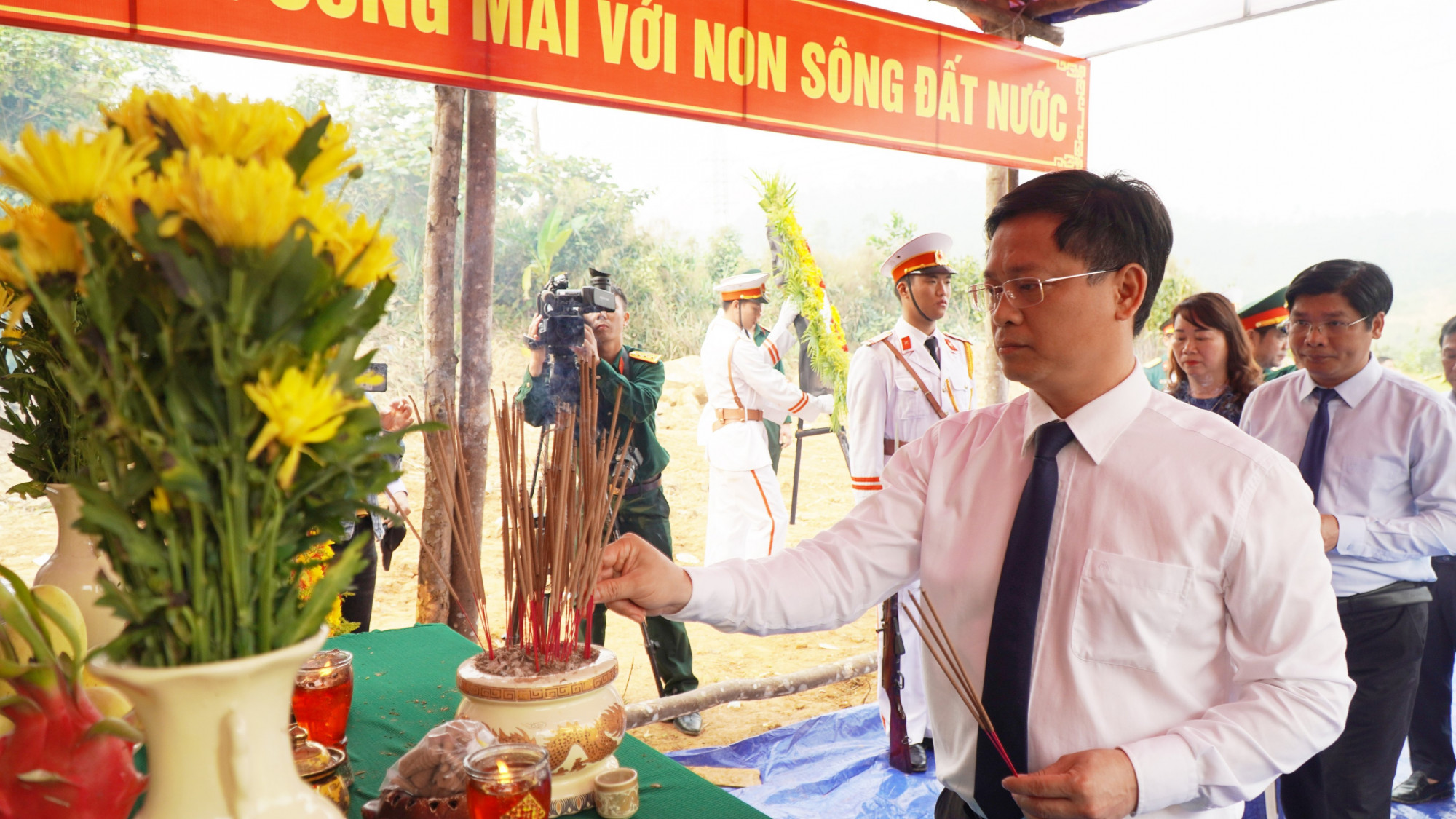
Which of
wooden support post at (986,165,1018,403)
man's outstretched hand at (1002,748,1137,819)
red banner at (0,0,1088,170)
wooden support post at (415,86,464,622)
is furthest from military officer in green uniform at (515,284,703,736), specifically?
man's outstretched hand at (1002,748,1137,819)

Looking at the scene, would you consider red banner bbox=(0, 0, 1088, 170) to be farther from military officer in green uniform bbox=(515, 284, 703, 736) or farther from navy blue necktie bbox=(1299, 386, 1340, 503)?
navy blue necktie bbox=(1299, 386, 1340, 503)

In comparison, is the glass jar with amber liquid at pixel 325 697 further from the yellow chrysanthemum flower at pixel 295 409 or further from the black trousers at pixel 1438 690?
the black trousers at pixel 1438 690

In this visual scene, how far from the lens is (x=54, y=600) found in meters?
0.81

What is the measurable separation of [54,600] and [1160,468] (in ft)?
4.29

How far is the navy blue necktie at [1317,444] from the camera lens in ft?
8.27

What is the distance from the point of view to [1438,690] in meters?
3.12

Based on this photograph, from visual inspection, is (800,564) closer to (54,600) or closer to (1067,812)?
(1067,812)

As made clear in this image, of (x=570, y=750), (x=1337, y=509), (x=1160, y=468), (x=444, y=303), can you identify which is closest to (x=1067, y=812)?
(x=1160, y=468)

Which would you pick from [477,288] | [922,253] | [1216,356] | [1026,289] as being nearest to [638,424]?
[477,288]

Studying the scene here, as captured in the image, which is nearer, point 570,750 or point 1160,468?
point 570,750

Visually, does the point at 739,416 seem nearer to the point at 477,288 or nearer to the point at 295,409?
the point at 477,288

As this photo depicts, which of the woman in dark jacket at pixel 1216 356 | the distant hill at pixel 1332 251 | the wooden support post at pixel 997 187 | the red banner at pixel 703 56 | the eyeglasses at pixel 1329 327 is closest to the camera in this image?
the red banner at pixel 703 56

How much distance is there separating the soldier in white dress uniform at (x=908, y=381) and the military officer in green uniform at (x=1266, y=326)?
142 cm

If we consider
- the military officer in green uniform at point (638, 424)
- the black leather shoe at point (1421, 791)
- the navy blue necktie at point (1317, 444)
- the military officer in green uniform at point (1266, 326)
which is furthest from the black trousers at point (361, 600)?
the military officer in green uniform at point (1266, 326)
